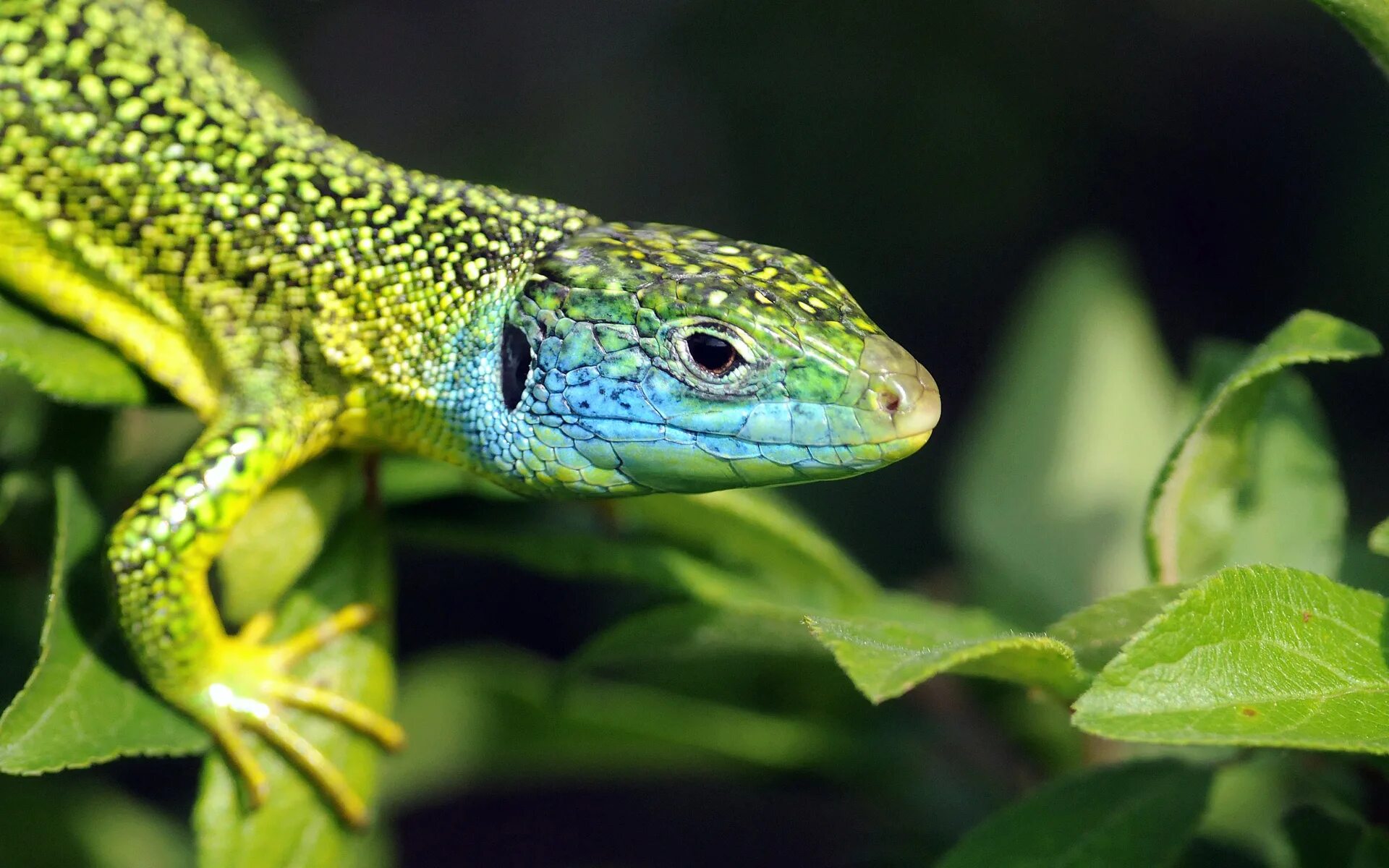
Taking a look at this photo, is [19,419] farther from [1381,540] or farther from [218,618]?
[1381,540]

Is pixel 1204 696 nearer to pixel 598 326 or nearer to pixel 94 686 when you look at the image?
pixel 598 326

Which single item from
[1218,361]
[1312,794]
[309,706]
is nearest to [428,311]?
Answer: [309,706]

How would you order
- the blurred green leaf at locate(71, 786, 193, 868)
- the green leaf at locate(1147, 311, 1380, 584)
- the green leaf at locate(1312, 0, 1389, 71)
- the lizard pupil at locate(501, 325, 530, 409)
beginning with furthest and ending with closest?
the blurred green leaf at locate(71, 786, 193, 868)
the lizard pupil at locate(501, 325, 530, 409)
the green leaf at locate(1147, 311, 1380, 584)
the green leaf at locate(1312, 0, 1389, 71)

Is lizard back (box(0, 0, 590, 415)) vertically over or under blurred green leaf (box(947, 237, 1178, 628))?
over

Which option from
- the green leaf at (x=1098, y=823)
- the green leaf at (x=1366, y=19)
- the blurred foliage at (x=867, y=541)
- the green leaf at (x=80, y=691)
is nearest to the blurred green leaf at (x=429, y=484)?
the blurred foliage at (x=867, y=541)

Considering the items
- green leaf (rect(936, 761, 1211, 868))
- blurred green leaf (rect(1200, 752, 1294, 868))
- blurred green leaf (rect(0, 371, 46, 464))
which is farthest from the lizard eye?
blurred green leaf (rect(1200, 752, 1294, 868))

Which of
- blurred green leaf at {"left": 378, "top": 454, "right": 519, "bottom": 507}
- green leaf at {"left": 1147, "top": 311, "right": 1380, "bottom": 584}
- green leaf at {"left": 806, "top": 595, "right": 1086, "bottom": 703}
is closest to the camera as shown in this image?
green leaf at {"left": 806, "top": 595, "right": 1086, "bottom": 703}

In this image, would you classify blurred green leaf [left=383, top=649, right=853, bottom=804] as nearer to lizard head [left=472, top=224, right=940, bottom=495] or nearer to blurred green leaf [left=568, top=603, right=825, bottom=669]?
blurred green leaf [left=568, top=603, right=825, bottom=669]
